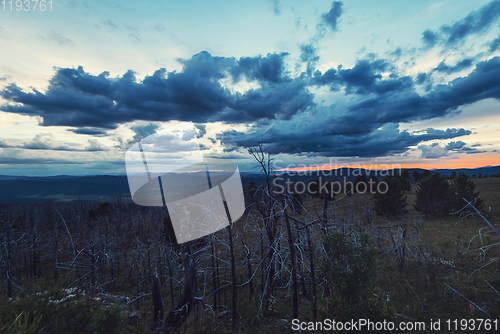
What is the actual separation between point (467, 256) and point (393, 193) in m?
17.5

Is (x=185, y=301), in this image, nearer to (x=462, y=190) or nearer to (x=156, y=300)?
(x=156, y=300)

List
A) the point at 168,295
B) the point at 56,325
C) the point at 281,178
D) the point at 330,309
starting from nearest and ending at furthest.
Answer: the point at 56,325 → the point at 330,309 → the point at 281,178 → the point at 168,295

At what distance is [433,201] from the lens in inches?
1169

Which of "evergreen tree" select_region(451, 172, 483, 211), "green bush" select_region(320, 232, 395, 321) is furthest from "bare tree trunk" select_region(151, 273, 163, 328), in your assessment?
"evergreen tree" select_region(451, 172, 483, 211)

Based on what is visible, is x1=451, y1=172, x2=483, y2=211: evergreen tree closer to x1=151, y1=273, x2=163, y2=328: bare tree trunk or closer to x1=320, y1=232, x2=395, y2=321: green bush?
x1=320, y1=232, x2=395, y2=321: green bush

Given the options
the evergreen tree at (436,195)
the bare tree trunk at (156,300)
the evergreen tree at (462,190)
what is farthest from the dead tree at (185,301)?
the evergreen tree at (436,195)

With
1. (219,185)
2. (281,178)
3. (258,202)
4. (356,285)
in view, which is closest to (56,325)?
(219,185)

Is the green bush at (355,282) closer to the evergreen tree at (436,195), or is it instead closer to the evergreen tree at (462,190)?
the evergreen tree at (462,190)

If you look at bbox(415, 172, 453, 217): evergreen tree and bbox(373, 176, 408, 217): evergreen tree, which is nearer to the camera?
bbox(415, 172, 453, 217): evergreen tree

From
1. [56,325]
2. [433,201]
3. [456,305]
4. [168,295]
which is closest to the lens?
[56,325]

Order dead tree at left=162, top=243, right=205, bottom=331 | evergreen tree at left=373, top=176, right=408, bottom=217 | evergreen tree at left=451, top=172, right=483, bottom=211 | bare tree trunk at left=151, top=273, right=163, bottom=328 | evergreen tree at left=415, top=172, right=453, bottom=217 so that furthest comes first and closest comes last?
evergreen tree at left=373, top=176, right=408, bottom=217
evergreen tree at left=415, top=172, right=453, bottom=217
evergreen tree at left=451, top=172, right=483, bottom=211
bare tree trunk at left=151, top=273, right=163, bottom=328
dead tree at left=162, top=243, right=205, bottom=331

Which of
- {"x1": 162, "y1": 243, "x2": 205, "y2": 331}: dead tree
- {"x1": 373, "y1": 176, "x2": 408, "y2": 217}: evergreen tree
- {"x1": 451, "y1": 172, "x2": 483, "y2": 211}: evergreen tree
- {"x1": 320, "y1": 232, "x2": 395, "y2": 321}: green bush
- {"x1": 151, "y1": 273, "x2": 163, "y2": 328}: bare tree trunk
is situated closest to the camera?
{"x1": 320, "y1": 232, "x2": 395, "y2": 321}: green bush

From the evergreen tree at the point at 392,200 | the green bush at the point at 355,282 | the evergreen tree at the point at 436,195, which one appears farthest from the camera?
the evergreen tree at the point at 392,200

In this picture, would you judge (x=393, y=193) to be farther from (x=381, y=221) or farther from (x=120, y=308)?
(x=120, y=308)
